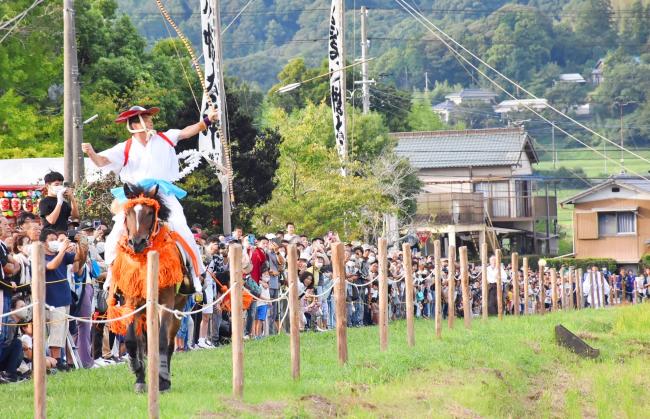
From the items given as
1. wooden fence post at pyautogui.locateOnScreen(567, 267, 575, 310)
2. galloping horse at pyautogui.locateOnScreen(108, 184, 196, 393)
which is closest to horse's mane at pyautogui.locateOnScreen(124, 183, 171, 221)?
galloping horse at pyautogui.locateOnScreen(108, 184, 196, 393)

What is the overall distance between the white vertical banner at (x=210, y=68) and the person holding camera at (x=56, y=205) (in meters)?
10.4

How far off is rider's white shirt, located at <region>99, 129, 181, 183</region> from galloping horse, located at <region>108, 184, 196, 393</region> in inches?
19.8

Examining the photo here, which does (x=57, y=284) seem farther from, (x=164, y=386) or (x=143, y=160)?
(x=164, y=386)

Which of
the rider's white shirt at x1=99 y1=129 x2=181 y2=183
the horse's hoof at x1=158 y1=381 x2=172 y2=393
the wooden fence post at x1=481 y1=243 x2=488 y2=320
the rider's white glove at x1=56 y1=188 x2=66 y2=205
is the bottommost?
the horse's hoof at x1=158 y1=381 x2=172 y2=393

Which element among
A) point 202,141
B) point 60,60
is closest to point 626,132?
point 60,60

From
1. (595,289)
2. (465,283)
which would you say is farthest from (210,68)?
(595,289)

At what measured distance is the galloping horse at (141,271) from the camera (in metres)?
14.6

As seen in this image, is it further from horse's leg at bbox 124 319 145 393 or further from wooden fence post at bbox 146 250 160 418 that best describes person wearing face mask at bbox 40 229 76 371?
wooden fence post at bbox 146 250 160 418

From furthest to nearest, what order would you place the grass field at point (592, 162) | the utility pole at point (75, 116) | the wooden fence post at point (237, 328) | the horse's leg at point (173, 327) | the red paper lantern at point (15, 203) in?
1. the grass field at point (592, 162)
2. the red paper lantern at point (15, 203)
3. the utility pole at point (75, 116)
4. the horse's leg at point (173, 327)
5. the wooden fence post at point (237, 328)

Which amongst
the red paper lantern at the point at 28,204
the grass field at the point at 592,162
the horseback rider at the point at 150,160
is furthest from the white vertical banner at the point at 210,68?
the grass field at the point at 592,162

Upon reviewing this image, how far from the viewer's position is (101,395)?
14312 mm

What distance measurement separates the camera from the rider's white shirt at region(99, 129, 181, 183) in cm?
1546

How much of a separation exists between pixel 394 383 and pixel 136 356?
3107 mm

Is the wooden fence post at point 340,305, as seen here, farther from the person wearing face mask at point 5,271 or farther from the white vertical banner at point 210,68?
the white vertical banner at point 210,68
